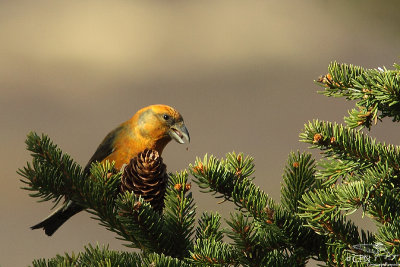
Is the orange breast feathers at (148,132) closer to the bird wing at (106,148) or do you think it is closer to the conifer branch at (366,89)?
the bird wing at (106,148)

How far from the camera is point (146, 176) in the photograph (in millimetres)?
2396

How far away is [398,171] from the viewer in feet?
6.67

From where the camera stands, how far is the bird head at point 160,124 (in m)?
4.37

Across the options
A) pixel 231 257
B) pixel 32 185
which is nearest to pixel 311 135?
pixel 231 257

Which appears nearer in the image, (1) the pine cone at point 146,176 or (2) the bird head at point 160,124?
(1) the pine cone at point 146,176

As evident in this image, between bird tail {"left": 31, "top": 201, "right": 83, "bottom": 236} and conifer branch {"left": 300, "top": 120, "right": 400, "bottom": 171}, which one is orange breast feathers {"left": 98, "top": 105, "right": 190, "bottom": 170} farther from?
conifer branch {"left": 300, "top": 120, "right": 400, "bottom": 171}

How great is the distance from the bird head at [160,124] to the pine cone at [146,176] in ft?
6.33

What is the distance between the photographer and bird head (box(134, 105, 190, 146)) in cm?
437

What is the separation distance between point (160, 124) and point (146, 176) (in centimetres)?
202

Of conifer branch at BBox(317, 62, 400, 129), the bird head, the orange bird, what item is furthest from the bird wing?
conifer branch at BBox(317, 62, 400, 129)

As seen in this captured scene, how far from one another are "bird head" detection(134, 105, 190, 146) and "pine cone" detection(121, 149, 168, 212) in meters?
1.93

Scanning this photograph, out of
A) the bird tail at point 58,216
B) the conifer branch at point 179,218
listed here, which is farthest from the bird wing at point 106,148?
the conifer branch at point 179,218

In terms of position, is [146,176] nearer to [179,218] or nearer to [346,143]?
[179,218]

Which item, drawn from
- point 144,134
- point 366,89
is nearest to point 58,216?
point 144,134
